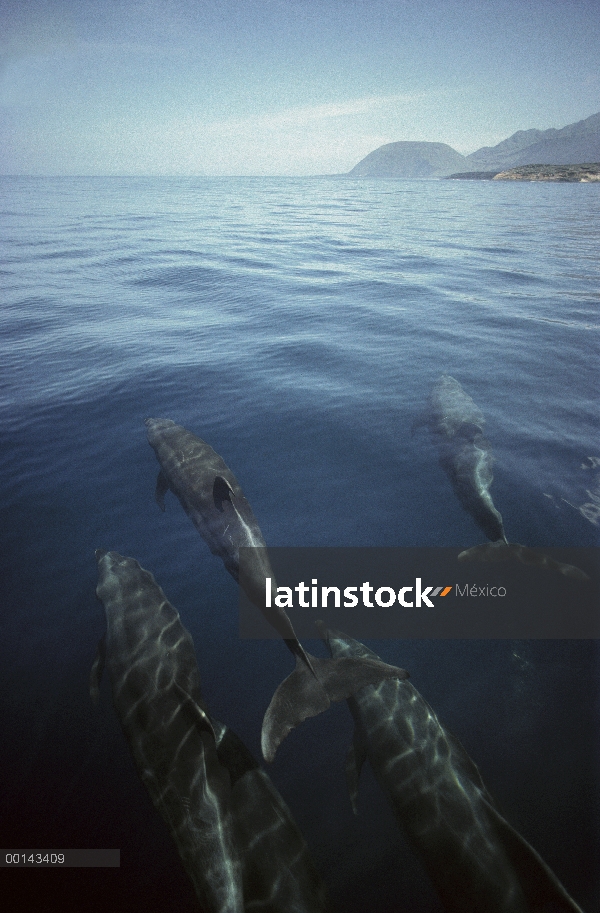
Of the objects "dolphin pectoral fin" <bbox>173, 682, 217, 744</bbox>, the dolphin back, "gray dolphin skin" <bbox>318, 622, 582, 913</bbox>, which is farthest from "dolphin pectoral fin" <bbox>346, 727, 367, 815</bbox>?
"dolphin pectoral fin" <bbox>173, 682, 217, 744</bbox>

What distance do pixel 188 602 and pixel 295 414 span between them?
227 inches

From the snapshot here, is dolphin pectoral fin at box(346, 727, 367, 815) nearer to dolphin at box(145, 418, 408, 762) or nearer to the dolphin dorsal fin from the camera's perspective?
dolphin at box(145, 418, 408, 762)

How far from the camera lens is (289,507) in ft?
27.9

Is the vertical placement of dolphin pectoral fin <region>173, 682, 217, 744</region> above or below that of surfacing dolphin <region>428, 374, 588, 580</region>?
below

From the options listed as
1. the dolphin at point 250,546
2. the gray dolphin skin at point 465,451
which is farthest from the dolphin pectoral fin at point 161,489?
the gray dolphin skin at point 465,451

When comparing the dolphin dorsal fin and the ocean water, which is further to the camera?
the dolphin dorsal fin

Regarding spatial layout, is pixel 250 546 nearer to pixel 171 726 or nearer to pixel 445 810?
pixel 171 726

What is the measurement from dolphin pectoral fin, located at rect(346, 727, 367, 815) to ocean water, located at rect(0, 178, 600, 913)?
0.22 metres

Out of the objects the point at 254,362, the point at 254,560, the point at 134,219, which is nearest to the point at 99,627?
the point at 254,560

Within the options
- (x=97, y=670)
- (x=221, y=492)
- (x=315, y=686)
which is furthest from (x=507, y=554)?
(x=97, y=670)

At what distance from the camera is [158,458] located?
30.4ft

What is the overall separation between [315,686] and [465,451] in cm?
600

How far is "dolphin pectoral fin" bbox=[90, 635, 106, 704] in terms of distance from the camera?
5750 mm

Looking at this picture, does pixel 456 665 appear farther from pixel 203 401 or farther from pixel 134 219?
pixel 134 219
